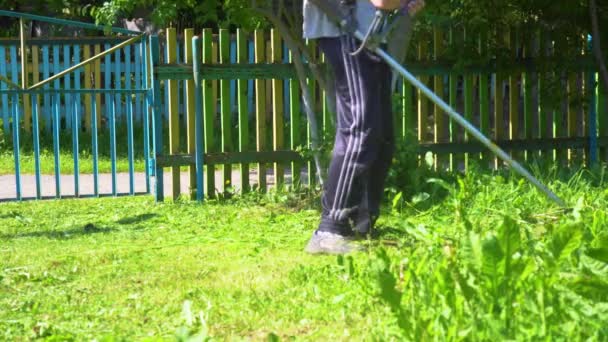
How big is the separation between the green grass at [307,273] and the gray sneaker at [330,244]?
0.35ft

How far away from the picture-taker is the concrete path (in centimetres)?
984

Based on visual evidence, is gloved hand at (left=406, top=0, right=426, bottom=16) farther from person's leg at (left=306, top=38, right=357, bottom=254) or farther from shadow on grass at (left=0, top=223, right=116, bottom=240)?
shadow on grass at (left=0, top=223, right=116, bottom=240)

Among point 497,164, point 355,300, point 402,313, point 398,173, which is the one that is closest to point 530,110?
point 497,164

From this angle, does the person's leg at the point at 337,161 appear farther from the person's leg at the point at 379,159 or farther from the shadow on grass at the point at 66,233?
the shadow on grass at the point at 66,233

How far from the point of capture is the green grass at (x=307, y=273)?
336 centimetres

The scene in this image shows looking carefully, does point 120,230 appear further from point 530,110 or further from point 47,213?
point 530,110

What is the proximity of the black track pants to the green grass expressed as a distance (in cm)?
27

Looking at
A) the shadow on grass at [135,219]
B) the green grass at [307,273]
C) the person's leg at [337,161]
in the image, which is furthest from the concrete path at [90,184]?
the person's leg at [337,161]

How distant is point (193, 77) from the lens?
8789 millimetres

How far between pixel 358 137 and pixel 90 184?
5.49 meters

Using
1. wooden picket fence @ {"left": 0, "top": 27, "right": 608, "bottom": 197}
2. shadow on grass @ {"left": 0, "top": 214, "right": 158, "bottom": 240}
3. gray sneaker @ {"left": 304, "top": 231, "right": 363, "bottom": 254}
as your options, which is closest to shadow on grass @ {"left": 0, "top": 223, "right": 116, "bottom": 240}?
shadow on grass @ {"left": 0, "top": 214, "right": 158, "bottom": 240}

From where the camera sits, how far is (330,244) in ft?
18.8

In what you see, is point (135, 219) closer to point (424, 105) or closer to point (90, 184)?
point (424, 105)

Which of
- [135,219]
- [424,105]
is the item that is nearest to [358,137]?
[135,219]
